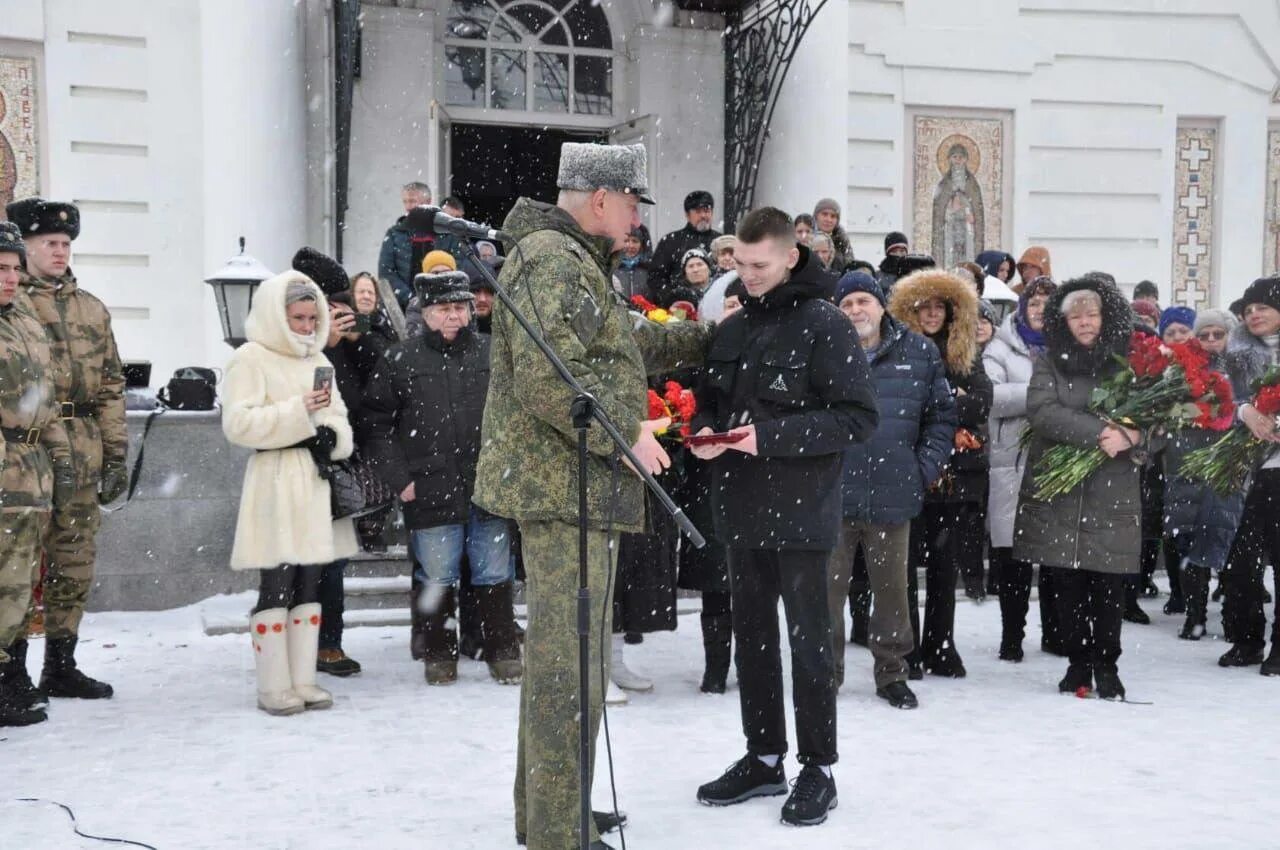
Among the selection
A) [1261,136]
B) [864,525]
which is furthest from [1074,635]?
[1261,136]

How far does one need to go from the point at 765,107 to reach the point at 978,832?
26.2 feet

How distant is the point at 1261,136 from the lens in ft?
42.8

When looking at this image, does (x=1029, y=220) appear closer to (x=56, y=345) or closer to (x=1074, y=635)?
(x=1074, y=635)

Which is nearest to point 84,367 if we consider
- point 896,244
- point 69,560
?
point 69,560

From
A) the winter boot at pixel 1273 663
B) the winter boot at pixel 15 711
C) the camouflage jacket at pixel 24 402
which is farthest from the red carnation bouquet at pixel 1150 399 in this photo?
the winter boot at pixel 15 711

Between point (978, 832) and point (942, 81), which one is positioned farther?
point (942, 81)

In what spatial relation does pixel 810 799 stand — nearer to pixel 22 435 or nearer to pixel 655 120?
pixel 22 435

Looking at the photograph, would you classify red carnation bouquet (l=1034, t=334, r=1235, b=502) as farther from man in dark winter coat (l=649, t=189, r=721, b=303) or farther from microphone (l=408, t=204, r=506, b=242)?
man in dark winter coat (l=649, t=189, r=721, b=303)

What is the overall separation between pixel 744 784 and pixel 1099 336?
9.60 feet

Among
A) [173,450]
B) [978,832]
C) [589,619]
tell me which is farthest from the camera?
[173,450]

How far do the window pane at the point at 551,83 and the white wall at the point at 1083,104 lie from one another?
267cm

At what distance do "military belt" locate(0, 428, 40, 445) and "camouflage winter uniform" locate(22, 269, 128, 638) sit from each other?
1.25 ft

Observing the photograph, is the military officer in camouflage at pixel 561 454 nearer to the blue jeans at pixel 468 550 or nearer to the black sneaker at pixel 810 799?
the black sneaker at pixel 810 799

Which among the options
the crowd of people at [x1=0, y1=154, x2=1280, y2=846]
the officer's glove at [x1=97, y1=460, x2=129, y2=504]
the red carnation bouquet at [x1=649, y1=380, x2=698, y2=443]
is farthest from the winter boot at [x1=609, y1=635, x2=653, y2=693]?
the officer's glove at [x1=97, y1=460, x2=129, y2=504]
